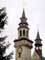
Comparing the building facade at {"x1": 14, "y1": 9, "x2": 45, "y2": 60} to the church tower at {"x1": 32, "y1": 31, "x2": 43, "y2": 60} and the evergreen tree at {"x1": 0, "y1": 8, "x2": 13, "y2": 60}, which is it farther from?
the evergreen tree at {"x1": 0, "y1": 8, "x2": 13, "y2": 60}

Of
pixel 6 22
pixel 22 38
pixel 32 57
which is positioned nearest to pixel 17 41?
pixel 22 38

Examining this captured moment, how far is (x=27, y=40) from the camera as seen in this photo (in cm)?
4022

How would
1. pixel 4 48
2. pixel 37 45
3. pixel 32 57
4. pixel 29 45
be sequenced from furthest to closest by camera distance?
1. pixel 37 45
2. pixel 32 57
3. pixel 29 45
4. pixel 4 48

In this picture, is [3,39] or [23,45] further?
[23,45]

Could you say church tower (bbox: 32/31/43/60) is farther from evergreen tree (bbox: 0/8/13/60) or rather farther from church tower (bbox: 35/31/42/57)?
evergreen tree (bbox: 0/8/13/60)

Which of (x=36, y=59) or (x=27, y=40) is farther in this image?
(x=36, y=59)

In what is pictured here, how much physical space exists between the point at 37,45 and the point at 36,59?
3.57 metres

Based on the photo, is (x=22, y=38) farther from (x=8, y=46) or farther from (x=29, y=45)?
(x=8, y=46)

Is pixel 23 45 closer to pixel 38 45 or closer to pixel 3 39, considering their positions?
pixel 38 45

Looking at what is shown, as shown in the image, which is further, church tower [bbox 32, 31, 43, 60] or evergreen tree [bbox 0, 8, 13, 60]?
church tower [bbox 32, 31, 43, 60]

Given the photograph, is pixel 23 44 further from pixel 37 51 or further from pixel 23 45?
pixel 37 51

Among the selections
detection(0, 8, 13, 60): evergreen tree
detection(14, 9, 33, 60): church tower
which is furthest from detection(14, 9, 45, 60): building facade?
detection(0, 8, 13, 60): evergreen tree

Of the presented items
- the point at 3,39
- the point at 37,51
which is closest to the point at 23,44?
the point at 37,51

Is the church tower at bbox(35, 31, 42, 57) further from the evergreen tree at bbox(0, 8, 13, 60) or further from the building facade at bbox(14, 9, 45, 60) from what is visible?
the evergreen tree at bbox(0, 8, 13, 60)
